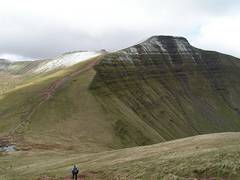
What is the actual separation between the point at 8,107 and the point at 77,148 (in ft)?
171

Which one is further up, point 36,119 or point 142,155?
point 36,119

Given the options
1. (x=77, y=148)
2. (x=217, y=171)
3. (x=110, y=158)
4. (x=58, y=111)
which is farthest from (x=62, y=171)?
(x=58, y=111)

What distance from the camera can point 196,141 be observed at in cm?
6366

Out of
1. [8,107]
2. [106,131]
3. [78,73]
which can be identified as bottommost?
[106,131]

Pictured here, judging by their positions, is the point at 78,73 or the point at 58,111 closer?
the point at 58,111

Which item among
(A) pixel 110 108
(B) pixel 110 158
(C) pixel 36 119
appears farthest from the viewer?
(A) pixel 110 108

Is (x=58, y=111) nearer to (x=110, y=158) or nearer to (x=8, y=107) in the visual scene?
(x=8, y=107)

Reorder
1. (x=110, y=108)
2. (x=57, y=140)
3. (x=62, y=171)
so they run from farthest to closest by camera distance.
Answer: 1. (x=110, y=108)
2. (x=57, y=140)
3. (x=62, y=171)

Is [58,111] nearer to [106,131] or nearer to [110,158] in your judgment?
[106,131]

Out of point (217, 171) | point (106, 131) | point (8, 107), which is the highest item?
point (8, 107)

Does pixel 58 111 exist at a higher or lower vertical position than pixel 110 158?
higher

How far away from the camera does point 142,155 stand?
191 feet

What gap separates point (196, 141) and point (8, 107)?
331 ft

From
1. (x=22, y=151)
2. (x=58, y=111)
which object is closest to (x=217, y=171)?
(x=22, y=151)
